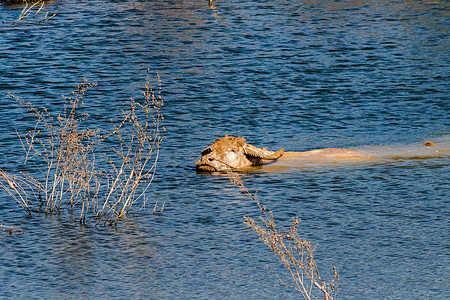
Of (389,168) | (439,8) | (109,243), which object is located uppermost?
(109,243)

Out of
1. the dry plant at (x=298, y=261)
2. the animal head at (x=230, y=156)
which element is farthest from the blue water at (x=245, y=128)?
the animal head at (x=230, y=156)

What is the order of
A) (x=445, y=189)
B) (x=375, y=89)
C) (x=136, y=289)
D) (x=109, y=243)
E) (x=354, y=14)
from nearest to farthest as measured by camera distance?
(x=136, y=289), (x=109, y=243), (x=445, y=189), (x=375, y=89), (x=354, y=14)

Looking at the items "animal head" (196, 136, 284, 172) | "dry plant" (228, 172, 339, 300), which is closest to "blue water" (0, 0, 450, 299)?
"dry plant" (228, 172, 339, 300)

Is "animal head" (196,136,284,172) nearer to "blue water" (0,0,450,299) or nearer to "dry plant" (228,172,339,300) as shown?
"blue water" (0,0,450,299)

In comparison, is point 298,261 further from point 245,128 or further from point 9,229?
point 245,128

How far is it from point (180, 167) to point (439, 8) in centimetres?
2482

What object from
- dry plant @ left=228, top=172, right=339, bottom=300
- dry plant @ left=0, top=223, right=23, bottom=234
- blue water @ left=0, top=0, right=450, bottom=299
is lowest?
blue water @ left=0, top=0, right=450, bottom=299

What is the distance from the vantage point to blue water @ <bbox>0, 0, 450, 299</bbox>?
9312 millimetres

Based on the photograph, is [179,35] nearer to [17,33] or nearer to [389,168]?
[17,33]

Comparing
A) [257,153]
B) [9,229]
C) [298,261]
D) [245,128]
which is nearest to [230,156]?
[257,153]

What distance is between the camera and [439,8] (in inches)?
1412

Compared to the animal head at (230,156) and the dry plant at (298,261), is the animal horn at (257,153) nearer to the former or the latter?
the animal head at (230,156)

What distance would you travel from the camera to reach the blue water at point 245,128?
Result: 9.31m

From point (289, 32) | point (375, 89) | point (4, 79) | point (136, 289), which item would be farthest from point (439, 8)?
point (136, 289)
